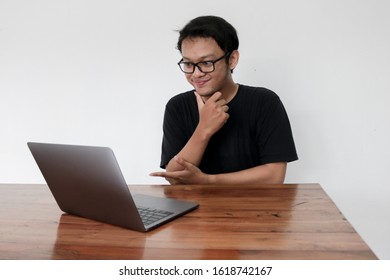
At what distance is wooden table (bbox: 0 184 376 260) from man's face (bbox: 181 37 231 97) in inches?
24.4

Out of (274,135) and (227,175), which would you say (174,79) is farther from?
(227,175)

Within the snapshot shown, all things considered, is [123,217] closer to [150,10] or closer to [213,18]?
[213,18]

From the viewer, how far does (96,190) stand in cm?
85

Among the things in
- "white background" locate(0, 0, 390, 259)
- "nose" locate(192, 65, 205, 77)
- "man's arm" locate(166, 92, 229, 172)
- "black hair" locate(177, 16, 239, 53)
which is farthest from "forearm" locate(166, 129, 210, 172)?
"white background" locate(0, 0, 390, 259)

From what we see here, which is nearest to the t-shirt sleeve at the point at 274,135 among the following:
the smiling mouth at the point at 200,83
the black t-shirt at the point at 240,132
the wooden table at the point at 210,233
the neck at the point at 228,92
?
the black t-shirt at the point at 240,132

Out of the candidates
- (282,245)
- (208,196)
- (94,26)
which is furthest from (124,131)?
(282,245)

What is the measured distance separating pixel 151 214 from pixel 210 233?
17 cm

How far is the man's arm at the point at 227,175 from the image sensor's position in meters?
1.30

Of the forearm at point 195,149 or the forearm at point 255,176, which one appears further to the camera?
the forearm at point 195,149

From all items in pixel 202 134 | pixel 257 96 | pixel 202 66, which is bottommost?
pixel 202 134

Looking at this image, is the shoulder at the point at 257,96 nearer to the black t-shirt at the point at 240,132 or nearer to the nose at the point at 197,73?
the black t-shirt at the point at 240,132

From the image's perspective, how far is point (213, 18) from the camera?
1670 millimetres

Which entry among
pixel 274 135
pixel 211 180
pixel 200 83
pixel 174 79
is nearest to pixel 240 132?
pixel 274 135

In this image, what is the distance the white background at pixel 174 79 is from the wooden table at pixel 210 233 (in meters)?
1.13
